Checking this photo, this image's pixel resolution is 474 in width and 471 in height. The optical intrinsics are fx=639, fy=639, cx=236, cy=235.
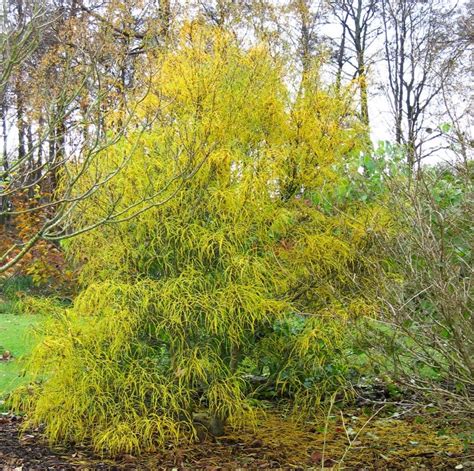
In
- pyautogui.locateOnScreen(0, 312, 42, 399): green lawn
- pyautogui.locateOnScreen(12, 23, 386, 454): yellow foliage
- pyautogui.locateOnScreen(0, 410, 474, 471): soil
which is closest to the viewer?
pyautogui.locateOnScreen(0, 410, 474, 471): soil

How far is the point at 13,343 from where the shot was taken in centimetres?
884

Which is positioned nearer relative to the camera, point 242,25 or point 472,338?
point 472,338

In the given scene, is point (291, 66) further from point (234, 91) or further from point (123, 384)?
point (123, 384)

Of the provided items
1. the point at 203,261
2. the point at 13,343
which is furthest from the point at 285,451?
the point at 13,343

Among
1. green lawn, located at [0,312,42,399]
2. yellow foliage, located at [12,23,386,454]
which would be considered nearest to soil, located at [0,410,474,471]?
yellow foliage, located at [12,23,386,454]

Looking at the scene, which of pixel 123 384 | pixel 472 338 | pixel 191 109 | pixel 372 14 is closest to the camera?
pixel 472 338

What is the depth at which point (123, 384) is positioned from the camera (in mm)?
4871

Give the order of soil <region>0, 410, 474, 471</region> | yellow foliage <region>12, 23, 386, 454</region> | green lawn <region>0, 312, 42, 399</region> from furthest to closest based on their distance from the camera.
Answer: green lawn <region>0, 312, 42, 399</region>, yellow foliage <region>12, 23, 386, 454</region>, soil <region>0, 410, 474, 471</region>

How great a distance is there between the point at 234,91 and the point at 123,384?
8.35 ft

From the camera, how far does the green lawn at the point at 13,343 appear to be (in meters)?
6.61

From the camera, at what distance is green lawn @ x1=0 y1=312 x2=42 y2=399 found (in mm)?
6607

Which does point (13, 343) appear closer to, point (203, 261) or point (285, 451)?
point (203, 261)

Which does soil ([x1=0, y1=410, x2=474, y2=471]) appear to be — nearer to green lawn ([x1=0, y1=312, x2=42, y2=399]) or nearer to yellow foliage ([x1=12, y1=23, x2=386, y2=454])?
yellow foliage ([x1=12, y1=23, x2=386, y2=454])

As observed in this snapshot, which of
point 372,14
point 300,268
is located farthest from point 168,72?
point 372,14
